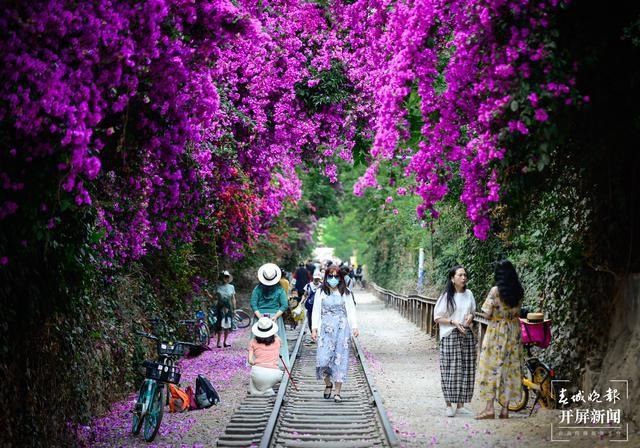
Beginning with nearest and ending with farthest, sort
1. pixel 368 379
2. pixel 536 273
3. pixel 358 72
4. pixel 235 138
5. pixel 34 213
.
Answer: pixel 34 213 → pixel 536 273 → pixel 368 379 → pixel 358 72 → pixel 235 138

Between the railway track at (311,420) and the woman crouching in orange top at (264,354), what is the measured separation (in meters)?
0.32

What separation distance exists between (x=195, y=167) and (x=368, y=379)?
525cm

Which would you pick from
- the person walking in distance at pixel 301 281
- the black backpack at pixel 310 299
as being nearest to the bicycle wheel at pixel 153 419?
the black backpack at pixel 310 299

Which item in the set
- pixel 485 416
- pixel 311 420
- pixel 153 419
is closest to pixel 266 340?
pixel 311 420

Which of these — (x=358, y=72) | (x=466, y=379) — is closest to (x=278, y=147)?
(x=358, y=72)

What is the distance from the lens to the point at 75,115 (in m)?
6.57

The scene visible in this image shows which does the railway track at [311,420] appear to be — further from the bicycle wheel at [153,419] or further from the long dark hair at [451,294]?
the long dark hair at [451,294]

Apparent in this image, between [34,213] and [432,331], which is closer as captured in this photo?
[34,213]

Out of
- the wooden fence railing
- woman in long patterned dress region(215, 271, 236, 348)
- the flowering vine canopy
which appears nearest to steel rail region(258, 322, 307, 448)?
the flowering vine canopy

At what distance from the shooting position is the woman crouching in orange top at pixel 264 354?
1189 centimetres

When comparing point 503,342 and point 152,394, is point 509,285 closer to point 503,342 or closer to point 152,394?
point 503,342

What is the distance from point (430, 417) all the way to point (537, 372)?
1.47 m

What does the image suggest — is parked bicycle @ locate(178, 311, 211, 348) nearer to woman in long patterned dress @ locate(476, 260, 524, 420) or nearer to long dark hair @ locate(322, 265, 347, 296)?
long dark hair @ locate(322, 265, 347, 296)

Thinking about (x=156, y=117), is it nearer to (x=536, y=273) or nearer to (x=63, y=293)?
(x=63, y=293)
